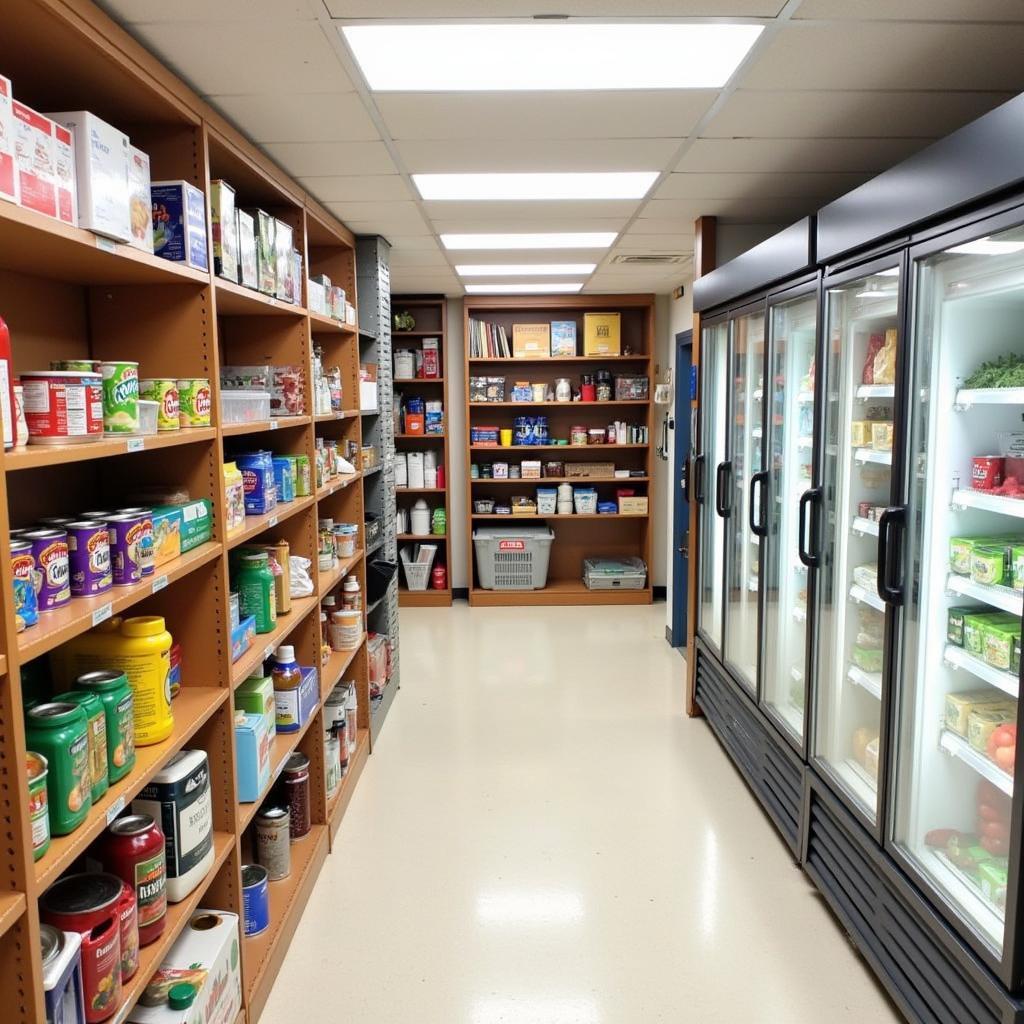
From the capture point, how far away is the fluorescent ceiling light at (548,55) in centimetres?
191

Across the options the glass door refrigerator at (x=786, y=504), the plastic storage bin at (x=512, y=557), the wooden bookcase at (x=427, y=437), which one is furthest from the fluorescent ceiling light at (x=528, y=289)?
the glass door refrigerator at (x=786, y=504)

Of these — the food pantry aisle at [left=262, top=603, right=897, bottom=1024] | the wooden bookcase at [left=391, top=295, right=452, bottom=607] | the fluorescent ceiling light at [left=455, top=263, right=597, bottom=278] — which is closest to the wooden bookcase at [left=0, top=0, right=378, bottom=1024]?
the food pantry aisle at [left=262, top=603, right=897, bottom=1024]

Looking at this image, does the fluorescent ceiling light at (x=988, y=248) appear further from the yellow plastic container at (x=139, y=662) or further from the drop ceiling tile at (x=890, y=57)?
the yellow plastic container at (x=139, y=662)

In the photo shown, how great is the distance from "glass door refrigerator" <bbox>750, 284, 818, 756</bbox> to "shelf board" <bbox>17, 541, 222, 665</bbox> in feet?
7.63

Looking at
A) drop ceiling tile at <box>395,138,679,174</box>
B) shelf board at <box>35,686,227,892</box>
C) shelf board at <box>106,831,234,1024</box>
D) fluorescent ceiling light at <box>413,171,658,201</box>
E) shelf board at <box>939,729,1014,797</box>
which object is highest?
fluorescent ceiling light at <box>413,171,658,201</box>

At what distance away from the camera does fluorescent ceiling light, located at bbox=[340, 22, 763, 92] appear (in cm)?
191

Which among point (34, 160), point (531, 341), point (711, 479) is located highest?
point (531, 341)

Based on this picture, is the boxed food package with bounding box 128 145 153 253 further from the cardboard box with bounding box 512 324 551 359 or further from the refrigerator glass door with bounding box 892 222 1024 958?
the cardboard box with bounding box 512 324 551 359

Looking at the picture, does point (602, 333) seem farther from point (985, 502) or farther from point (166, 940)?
point (166, 940)

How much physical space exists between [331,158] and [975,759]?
2.73 metres

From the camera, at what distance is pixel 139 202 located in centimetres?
178

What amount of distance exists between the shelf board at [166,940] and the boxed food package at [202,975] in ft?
0.26

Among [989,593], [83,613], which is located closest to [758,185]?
[989,593]

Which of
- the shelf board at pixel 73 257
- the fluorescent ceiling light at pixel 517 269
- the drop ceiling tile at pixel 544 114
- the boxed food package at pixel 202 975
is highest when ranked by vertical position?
the fluorescent ceiling light at pixel 517 269
